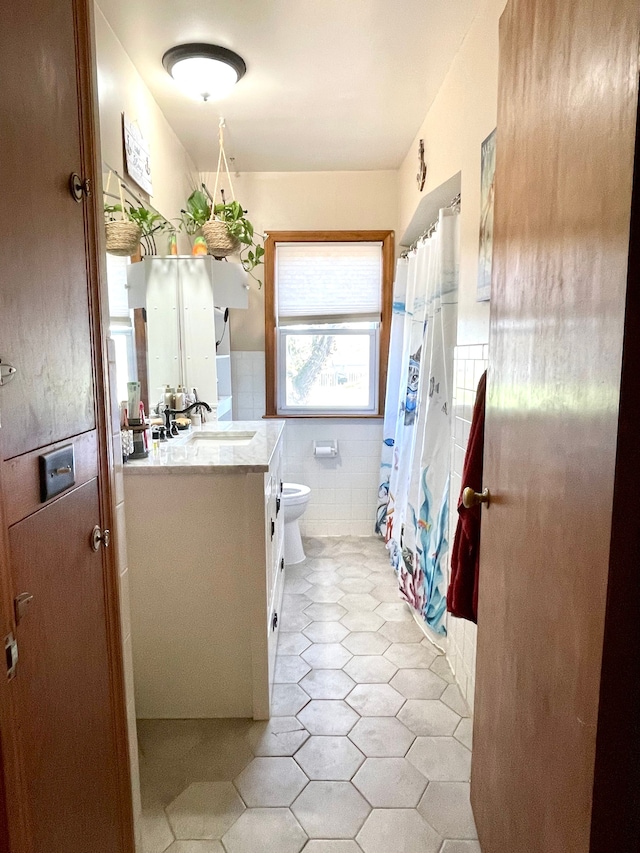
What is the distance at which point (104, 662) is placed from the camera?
3.32ft

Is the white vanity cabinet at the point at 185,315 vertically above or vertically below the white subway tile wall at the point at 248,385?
above

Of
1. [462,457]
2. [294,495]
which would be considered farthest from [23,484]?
[294,495]

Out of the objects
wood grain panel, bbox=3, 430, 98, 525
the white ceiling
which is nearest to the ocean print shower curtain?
the white ceiling

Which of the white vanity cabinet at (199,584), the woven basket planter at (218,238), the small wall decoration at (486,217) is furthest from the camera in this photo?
the woven basket planter at (218,238)

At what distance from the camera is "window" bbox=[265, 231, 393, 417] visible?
344 centimetres

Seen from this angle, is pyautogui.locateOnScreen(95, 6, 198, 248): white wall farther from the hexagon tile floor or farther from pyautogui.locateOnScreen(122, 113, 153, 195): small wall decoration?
the hexagon tile floor

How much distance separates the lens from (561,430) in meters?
0.83

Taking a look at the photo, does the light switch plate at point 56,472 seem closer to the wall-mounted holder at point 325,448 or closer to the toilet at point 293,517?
the toilet at point 293,517

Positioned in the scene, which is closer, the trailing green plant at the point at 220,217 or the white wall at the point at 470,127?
the white wall at the point at 470,127

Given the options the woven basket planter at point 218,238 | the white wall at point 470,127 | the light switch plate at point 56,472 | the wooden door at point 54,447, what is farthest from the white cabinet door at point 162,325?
the light switch plate at point 56,472

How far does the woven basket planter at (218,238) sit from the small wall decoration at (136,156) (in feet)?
1.16

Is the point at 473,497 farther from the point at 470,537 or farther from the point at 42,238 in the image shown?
the point at 42,238

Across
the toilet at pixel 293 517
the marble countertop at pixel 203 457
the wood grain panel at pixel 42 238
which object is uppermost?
the wood grain panel at pixel 42 238

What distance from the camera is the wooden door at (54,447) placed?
69cm
